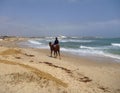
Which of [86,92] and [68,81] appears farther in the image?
[68,81]

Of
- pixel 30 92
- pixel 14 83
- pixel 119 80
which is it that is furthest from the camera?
pixel 119 80

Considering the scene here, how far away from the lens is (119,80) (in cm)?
1085

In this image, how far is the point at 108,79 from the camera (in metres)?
10.9

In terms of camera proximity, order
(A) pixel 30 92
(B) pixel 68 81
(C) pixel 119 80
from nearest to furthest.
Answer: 1. (A) pixel 30 92
2. (B) pixel 68 81
3. (C) pixel 119 80

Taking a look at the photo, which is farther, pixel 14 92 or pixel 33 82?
pixel 33 82

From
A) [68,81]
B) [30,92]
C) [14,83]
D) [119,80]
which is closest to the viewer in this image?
[30,92]

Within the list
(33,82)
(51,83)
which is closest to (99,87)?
(51,83)

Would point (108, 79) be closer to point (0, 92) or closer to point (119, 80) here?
point (119, 80)

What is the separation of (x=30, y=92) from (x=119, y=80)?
450 cm

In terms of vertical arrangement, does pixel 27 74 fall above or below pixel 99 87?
above

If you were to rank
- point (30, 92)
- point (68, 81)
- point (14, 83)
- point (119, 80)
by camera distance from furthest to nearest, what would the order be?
point (119, 80), point (68, 81), point (14, 83), point (30, 92)

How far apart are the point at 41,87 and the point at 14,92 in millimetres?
988

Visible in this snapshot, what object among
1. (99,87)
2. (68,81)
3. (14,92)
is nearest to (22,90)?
(14,92)

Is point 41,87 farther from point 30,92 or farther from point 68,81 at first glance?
point 68,81
